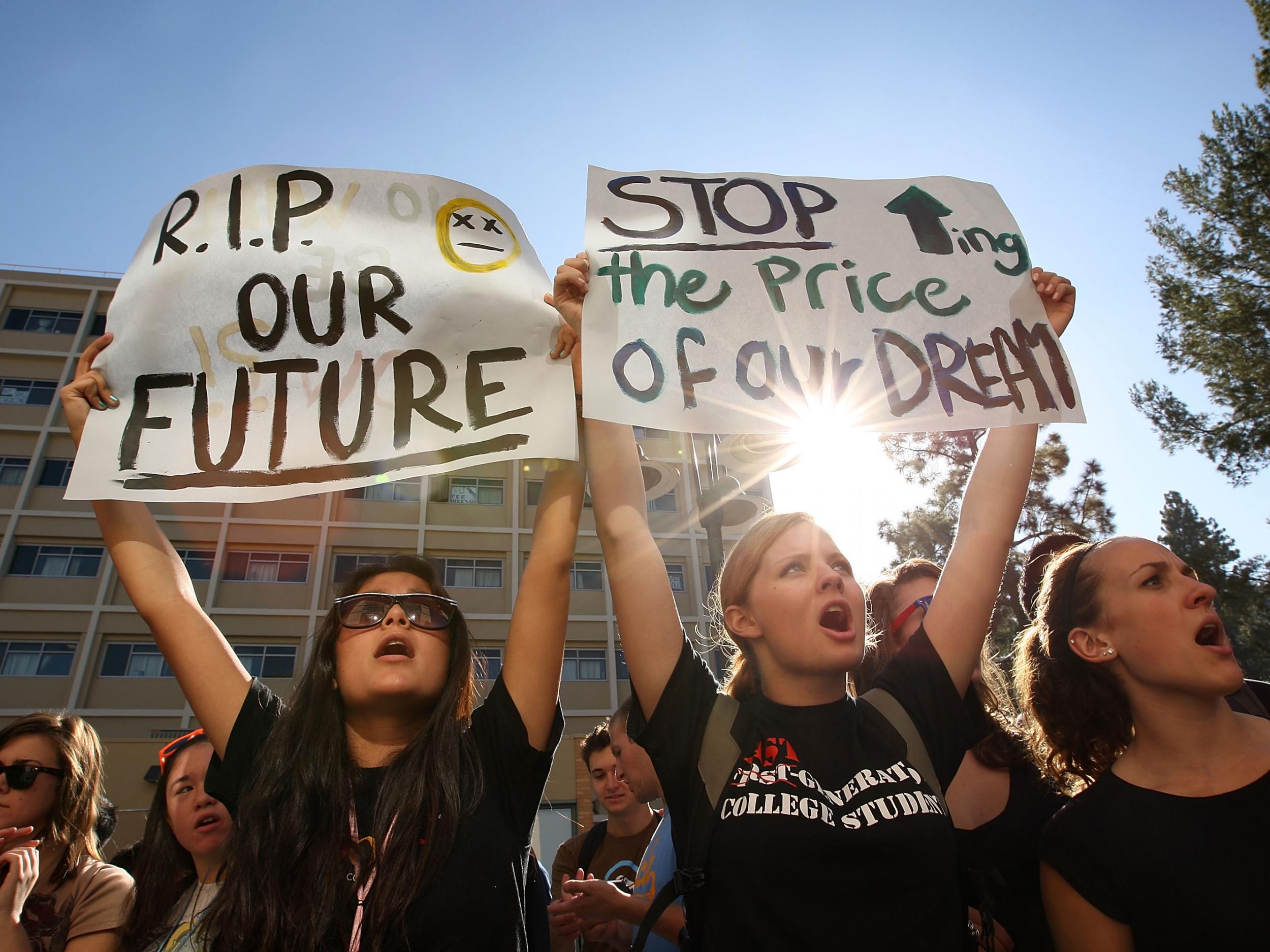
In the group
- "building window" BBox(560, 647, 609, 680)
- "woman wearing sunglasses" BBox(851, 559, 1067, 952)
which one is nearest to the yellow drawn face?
"woman wearing sunglasses" BBox(851, 559, 1067, 952)

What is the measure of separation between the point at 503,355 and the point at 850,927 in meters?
1.68

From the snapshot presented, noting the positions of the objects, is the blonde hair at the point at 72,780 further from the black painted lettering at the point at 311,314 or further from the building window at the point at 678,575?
the building window at the point at 678,575

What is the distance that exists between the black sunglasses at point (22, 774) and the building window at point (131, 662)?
23659 mm

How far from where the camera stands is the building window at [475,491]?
28.0 metres

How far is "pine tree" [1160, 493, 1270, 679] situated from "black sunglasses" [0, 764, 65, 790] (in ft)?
20.7

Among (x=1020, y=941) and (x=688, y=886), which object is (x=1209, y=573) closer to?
(x=1020, y=941)

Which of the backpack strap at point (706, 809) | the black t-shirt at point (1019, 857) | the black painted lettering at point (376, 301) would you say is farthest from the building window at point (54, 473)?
the black t-shirt at point (1019, 857)

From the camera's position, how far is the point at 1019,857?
2.23 m

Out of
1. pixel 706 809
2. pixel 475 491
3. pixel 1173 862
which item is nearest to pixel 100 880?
pixel 706 809

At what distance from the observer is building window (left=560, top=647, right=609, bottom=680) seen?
25.6m

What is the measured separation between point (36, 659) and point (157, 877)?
1041 inches

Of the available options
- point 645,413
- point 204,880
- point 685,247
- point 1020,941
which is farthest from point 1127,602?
point 204,880

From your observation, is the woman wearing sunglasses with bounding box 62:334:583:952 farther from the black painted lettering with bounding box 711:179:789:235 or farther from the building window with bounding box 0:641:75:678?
the building window with bounding box 0:641:75:678

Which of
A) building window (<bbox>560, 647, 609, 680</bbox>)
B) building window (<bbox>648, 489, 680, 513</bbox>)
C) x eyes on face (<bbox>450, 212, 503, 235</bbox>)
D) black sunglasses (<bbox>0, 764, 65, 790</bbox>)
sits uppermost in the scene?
building window (<bbox>648, 489, 680, 513</bbox>)
